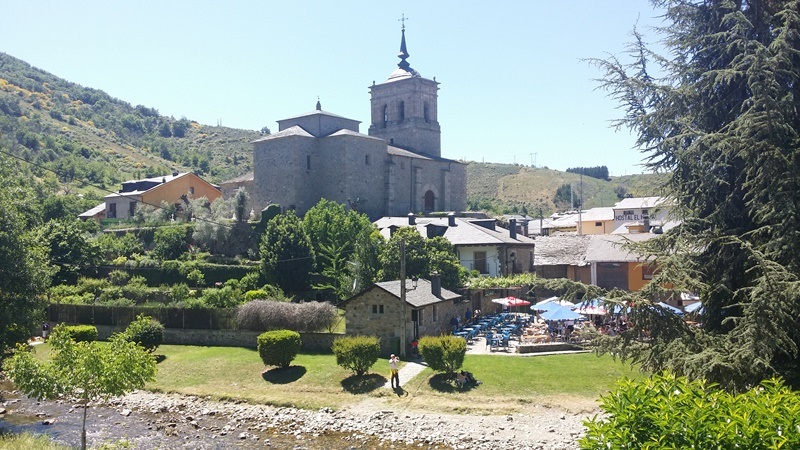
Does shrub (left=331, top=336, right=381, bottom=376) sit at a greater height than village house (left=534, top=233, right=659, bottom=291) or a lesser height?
lesser

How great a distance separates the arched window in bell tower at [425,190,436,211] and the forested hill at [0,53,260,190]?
38.6m

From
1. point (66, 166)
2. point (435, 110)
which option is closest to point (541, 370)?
point (435, 110)

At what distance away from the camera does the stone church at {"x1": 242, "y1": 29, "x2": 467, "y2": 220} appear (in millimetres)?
53125

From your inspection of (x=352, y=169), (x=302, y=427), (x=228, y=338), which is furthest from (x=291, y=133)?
(x=302, y=427)

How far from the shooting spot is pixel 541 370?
78.6ft

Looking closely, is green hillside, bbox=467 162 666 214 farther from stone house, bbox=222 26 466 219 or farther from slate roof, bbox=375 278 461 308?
slate roof, bbox=375 278 461 308

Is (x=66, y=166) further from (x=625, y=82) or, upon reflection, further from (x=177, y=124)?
(x=625, y=82)

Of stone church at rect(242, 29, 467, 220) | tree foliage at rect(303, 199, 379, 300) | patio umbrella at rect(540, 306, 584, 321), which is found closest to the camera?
patio umbrella at rect(540, 306, 584, 321)

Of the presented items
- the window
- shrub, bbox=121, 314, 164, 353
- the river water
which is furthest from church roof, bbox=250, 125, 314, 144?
the river water

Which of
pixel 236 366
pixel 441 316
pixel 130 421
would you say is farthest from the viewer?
pixel 441 316

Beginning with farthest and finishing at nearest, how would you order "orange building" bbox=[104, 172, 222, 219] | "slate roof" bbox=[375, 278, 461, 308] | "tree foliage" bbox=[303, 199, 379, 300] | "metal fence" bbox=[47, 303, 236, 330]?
1. "orange building" bbox=[104, 172, 222, 219]
2. "tree foliage" bbox=[303, 199, 379, 300]
3. "metal fence" bbox=[47, 303, 236, 330]
4. "slate roof" bbox=[375, 278, 461, 308]

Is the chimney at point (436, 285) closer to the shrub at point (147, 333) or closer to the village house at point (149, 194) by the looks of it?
the shrub at point (147, 333)

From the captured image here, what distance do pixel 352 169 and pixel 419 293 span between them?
26437 millimetres

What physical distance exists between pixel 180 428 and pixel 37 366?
19.3ft
